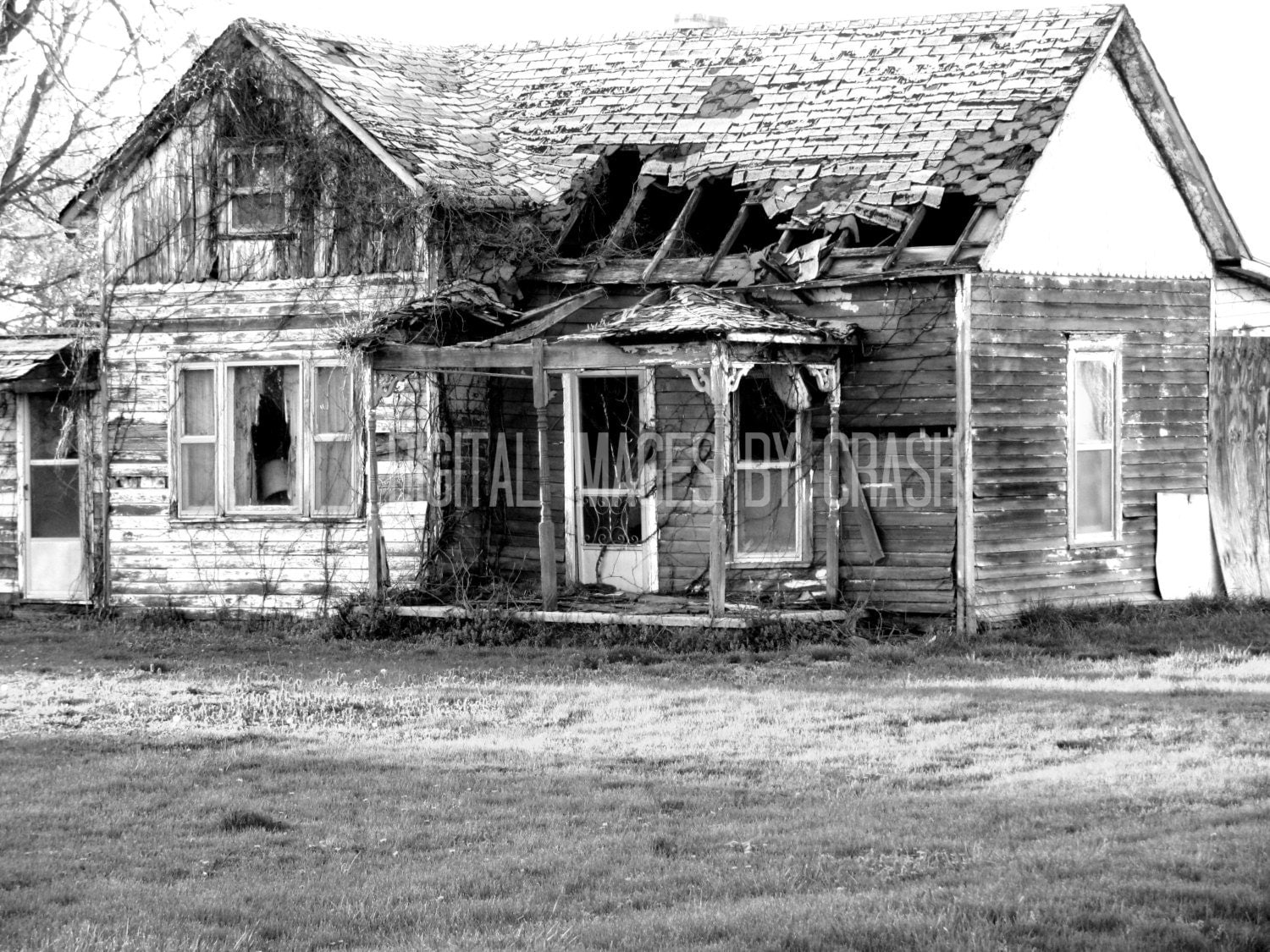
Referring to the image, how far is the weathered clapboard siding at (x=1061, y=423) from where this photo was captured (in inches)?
579

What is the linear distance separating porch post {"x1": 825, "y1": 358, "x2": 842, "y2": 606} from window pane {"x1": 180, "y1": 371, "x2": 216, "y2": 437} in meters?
6.62

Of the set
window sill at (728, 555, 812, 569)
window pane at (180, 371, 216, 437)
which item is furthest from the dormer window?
window sill at (728, 555, 812, 569)

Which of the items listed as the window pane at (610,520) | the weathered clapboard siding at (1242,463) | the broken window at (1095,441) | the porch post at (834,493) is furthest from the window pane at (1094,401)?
the window pane at (610,520)

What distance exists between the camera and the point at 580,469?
16.1m

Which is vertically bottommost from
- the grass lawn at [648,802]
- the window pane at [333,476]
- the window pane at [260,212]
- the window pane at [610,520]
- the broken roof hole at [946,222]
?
the grass lawn at [648,802]

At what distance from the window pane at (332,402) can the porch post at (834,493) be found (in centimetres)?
498

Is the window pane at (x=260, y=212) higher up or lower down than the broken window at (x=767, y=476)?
higher up

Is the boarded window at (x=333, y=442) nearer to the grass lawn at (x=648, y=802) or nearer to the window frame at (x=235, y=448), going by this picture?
the window frame at (x=235, y=448)

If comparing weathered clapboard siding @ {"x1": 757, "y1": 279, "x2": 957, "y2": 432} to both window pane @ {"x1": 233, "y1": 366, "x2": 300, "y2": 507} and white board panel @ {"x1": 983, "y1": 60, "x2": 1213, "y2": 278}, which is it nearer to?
white board panel @ {"x1": 983, "y1": 60, "x2": 1213, "y2": 278}

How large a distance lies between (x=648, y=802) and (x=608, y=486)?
784 cm

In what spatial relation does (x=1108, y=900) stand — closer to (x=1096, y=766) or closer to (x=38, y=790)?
(x=1096, y=766)

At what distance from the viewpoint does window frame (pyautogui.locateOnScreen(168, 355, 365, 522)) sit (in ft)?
53.6

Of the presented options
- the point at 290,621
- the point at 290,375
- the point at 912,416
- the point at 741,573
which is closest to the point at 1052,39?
the point at 912,416

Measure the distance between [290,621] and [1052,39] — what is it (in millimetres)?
9684
